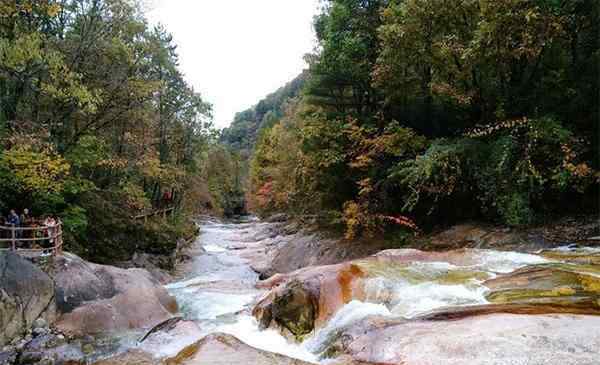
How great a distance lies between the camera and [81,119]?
1756 cm

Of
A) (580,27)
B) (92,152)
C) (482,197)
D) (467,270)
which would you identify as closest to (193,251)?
(92,152)

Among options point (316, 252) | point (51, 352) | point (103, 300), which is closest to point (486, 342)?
point (51, 352)

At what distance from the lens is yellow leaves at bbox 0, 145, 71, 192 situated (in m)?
11.9

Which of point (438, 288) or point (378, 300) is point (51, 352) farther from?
point (438, 288)

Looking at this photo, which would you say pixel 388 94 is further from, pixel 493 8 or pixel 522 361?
pixel 522 361

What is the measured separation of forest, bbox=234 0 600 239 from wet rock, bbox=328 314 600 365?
267 inches

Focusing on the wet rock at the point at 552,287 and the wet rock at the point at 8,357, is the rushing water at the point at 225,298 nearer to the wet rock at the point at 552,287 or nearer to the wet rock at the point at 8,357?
the wet rock at the point at 552,287

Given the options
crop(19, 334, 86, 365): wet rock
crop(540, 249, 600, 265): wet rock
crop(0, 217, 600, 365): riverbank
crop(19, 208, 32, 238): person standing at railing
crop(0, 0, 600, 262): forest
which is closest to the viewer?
crop(0, 217, 600, 365): riverbank

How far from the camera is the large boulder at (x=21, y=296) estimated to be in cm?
837

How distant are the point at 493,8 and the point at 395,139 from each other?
5160mm

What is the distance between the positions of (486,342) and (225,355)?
3.62 metres

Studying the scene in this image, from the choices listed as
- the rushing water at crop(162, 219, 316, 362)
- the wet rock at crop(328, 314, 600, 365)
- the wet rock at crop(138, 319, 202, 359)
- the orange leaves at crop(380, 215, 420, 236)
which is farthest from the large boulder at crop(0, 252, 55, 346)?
the orange leaves at crop(380, 215, 420, 236)

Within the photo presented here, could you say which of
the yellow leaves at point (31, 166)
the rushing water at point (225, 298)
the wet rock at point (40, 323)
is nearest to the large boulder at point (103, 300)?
the wet rock at point (40, 323)

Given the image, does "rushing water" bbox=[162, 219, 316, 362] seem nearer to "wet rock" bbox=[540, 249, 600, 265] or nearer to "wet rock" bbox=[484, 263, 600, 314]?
"wet rock" bbox=[484, 263, 600, 314]
